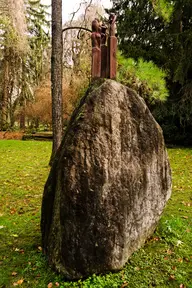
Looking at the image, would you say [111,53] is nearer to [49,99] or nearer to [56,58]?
[56,58]

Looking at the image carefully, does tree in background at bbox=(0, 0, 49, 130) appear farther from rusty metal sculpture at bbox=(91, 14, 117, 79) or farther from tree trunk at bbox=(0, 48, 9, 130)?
rusty metal sculpture at bbox=(91, 14, 117, 79)

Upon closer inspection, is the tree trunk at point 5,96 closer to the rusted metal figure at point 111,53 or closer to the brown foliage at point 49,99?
the brown foliage at point 49,99

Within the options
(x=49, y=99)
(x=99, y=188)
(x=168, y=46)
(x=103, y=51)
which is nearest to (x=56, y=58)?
(x=103, y=51)

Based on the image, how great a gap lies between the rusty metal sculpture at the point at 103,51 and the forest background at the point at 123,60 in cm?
308

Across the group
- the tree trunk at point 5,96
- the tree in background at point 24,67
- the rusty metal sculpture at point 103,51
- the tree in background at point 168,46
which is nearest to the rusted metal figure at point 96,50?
the rusty metal sculpture at point 103,51

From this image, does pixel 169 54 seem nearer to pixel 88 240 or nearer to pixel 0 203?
pixel 0 203

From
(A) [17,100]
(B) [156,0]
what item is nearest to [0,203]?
(B) [156,0]

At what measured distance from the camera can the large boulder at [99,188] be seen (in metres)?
2.54

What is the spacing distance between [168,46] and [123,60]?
20.3ft

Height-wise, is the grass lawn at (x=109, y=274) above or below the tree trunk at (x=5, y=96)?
below

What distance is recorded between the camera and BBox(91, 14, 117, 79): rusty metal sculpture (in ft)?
9.52

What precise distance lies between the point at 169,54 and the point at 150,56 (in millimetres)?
751

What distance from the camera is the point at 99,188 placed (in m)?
2.56

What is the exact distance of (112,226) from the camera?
262cm
